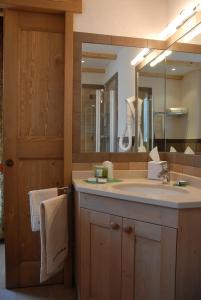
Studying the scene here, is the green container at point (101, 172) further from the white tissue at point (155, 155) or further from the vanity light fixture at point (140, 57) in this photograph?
the vanity light fixture at point (140, 57)

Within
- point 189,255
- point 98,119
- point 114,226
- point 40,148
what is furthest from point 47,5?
point 189,255

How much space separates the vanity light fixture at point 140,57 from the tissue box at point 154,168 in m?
0.80

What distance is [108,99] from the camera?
77.5 inches

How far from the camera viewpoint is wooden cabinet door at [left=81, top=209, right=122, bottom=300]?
4.70 feet

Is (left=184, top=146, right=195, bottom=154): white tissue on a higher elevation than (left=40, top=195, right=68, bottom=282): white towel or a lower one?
higher

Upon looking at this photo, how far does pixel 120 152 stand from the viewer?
200cm

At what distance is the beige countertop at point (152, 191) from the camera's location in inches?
48.1

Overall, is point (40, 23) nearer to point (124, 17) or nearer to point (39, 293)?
point (124, 17)

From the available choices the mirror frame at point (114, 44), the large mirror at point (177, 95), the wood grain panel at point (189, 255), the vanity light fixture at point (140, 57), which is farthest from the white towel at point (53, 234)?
the vanity light fixture at point (140, 57)

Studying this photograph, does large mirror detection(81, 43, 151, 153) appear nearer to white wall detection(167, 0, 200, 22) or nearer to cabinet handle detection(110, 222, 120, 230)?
white wall detection(167, 0, 200, 22)

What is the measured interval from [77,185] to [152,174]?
2.08 feet

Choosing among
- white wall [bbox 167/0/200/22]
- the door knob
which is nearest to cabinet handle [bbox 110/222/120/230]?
the door knob

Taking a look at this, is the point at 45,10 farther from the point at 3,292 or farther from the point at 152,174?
the point at 3,292

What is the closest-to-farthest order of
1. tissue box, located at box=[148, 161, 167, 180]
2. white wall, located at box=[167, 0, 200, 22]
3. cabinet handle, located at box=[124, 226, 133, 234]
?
cabinet handle, located at box=[124, 226, 133, 234]
white wall, located at box=[167, 0, 200, 22]
tissue box, located at box=[148, 161, 167, 180]
